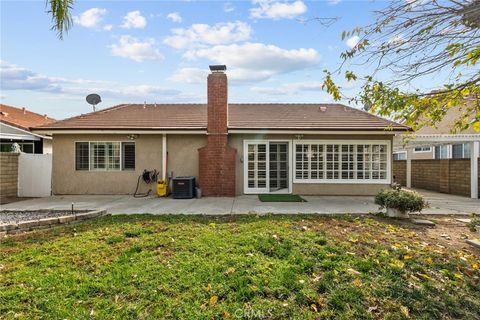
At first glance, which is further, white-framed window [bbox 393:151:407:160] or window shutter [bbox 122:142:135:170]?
white-framed window [bbox 393:151:407:160]

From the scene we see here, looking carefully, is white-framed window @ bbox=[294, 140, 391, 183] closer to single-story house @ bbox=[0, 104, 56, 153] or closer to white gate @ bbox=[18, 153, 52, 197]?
white gate @ bbox=[18, 153, 52, 197]

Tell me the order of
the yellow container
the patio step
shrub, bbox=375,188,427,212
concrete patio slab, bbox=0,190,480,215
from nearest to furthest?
the patio step
shrub, bbox=375,188,427,212
concrete patio slab, bbox=0,190,480,215
the yellow container

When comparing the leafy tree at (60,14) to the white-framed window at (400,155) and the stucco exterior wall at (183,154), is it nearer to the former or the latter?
the stucco exterior wall at (183,154)

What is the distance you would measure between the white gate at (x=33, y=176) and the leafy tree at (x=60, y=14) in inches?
374

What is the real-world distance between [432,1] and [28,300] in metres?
6.94

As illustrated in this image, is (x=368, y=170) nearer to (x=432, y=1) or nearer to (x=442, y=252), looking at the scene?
(x=442, y=252)

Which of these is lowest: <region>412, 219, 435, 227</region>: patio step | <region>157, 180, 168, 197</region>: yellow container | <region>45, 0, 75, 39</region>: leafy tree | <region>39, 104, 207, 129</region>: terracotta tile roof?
<region>412, 219, 435, 227</region>: patio step

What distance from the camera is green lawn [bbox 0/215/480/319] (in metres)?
3.41

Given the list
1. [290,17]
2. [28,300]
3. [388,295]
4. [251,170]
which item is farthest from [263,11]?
[251,170]

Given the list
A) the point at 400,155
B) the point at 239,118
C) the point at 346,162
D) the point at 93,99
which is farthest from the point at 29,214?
the point at 400,155

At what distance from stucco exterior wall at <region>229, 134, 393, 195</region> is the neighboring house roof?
0.53 meters

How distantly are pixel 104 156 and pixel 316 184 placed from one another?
32.7ft

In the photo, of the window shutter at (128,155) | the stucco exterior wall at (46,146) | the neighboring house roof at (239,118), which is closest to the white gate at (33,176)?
the neighboring house roof at (239,118)

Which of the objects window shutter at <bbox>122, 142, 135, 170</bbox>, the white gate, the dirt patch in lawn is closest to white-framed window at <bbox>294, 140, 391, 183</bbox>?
window shutter at <bbox>122, 142, 135, 170</bbox>
